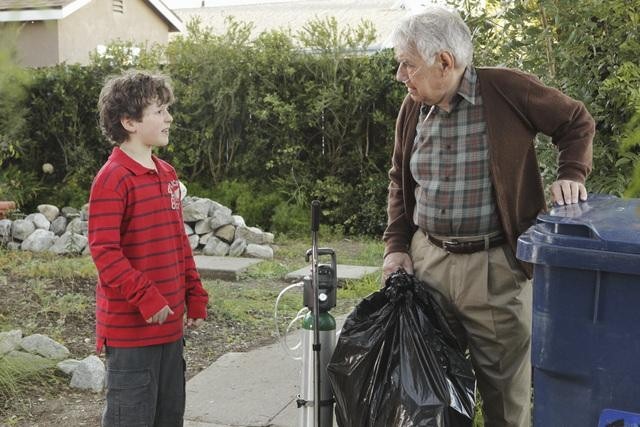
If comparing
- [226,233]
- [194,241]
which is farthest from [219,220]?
[194,241]

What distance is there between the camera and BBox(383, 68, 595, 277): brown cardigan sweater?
275 cm

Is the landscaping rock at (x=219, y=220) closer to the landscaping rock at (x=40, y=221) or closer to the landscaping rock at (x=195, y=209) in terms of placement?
the landscaping rock at (x=195, y=209)

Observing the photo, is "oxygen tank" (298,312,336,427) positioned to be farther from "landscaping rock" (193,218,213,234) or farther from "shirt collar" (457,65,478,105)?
"landscaping rock" (193,218,213,234)

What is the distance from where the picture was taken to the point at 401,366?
8.66 feet

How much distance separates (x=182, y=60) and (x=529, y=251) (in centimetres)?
920

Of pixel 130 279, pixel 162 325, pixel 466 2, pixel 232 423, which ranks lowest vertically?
pixel 232 423

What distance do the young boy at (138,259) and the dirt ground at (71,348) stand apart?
137 cm

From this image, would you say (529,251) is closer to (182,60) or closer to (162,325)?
(162,325)

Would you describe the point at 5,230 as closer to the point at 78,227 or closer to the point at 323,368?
the point at 78,227

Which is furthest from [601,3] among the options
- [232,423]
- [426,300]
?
[232,423]

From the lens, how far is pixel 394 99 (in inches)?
394

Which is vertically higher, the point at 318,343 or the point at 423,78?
the point at 423,78

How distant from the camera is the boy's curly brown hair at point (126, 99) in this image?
304cm

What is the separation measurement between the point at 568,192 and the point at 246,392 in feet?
7.62
